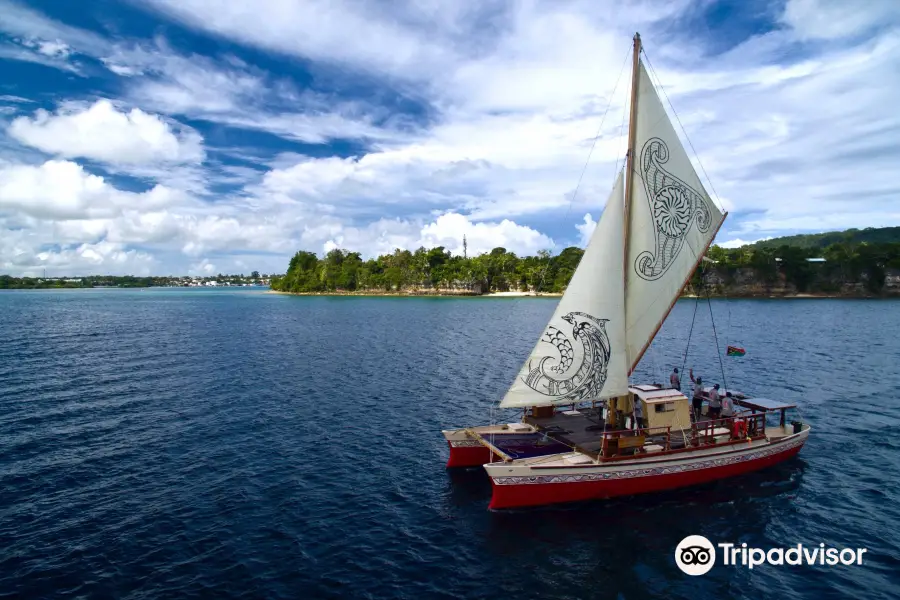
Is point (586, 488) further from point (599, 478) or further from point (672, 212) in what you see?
point (672, 212)

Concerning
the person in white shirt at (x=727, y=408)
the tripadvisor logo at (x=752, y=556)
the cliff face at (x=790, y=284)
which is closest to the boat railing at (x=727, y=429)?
the person in white shirt at (x=727, y=408)

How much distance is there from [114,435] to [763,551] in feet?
116

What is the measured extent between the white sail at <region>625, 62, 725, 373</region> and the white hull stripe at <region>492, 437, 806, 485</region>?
538 cm

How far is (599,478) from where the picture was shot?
22.2 meters

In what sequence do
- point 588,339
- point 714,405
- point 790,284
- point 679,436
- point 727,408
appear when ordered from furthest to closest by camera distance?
point 790,284 → point 714,405 → point 727,408 → point 679,436 → point 588,339

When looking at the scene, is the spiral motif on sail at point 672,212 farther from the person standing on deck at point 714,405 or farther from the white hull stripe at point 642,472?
the white hull stripe at point 642,472

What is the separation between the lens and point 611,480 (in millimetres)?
22375

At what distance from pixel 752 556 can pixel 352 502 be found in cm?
1652

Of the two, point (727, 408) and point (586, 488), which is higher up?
point (727, 408)

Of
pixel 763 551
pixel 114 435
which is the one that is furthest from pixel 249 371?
pixel 763 551

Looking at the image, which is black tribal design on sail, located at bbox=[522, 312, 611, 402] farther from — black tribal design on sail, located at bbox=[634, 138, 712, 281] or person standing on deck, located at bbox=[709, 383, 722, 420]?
person standing on deck, located at bbox=[709, 383, 722, 420]

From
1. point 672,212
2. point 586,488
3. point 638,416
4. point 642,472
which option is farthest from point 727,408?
point 672,212

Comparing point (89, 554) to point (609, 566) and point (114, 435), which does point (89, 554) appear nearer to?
point (114, 435)

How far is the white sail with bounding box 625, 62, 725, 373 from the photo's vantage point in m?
23.7
